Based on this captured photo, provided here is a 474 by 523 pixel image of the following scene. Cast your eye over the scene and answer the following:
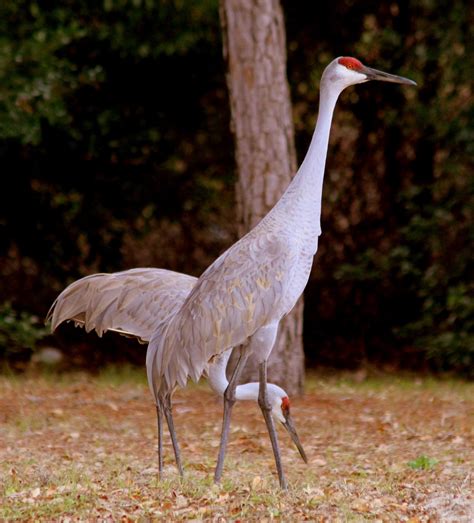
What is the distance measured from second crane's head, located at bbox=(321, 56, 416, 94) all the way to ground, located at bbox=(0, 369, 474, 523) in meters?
2.17

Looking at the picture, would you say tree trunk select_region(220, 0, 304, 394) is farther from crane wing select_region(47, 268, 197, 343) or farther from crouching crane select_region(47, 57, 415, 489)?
crouching crane select_region(47, 57, 415, 489)

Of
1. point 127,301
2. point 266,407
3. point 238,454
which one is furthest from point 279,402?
point 238,454

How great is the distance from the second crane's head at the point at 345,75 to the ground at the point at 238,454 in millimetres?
2167

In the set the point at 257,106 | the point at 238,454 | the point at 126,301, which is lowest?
the point at 238,454

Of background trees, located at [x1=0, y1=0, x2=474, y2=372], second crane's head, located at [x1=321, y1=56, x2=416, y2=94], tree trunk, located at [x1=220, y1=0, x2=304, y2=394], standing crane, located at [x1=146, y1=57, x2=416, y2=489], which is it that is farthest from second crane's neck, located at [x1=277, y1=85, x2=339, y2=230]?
background trees, located at [x1=0, y1=0, x2=474, y2=372]

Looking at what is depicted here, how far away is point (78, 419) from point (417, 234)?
440 cm

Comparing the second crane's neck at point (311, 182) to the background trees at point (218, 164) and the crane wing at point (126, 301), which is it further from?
the background trees at point (218, 164)

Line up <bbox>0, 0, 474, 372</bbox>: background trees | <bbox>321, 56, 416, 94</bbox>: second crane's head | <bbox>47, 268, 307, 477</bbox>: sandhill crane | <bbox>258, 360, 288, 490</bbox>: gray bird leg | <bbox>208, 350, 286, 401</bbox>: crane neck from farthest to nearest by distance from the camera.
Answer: <bbox>0, 0, 474, 372</bbox>: background trees, <bbox>47, 268, 307, 477</bbox>: sandhill crane, <bbox>208, 350, 286, 401</bbox>: crane neck, <bbox>321, 56, 416, 94</bbox>: second crane's head, <bbox>258, 360, 288, 490</bbox>: gray bird leg

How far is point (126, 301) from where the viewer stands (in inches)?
276

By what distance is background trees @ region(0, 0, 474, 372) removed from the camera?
37.9 ft

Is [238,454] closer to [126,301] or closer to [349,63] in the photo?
[126,301]

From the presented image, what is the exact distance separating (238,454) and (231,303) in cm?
192

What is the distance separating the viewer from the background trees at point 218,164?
11539 millimetres

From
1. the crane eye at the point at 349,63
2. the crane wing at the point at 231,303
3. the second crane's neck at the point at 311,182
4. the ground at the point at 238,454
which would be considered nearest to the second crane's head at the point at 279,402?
the ground at the point at 238,454
